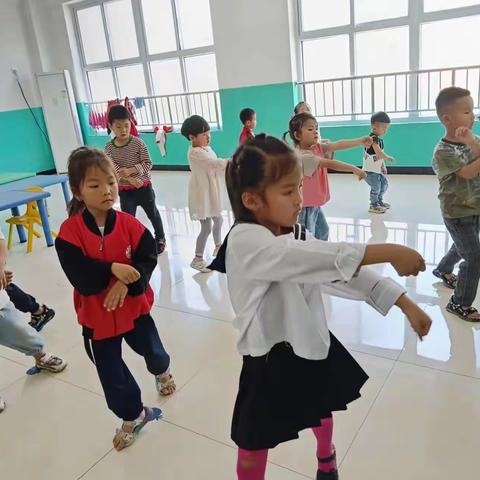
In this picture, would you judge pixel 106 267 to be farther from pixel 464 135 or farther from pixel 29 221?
pixel 29 221

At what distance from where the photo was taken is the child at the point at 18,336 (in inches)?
74.9

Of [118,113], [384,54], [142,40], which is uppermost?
[142,40]

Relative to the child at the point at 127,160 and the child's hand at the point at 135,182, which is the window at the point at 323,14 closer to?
the child at the point at 127,160

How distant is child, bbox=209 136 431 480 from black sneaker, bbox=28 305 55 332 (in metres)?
1.82

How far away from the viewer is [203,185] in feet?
10.4

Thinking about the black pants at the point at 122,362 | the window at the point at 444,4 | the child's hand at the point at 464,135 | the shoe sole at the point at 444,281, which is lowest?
the shoe sole at the point at 444,281

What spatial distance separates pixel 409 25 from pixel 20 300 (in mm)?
Answer: 5318

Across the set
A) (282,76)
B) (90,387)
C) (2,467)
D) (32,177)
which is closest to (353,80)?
(282,76)

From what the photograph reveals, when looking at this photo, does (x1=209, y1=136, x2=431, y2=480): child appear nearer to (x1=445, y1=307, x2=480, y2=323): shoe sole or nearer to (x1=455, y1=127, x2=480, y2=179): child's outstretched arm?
(x1=455, y1=127, x2=480, y2=179): child's outstretched arm

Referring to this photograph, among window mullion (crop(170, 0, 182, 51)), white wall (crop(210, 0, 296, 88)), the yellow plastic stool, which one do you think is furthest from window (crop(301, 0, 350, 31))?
the yellow plastic stool

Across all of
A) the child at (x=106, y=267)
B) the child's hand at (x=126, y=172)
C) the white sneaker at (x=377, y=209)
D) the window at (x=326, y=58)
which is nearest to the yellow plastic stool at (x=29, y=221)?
the child's hand at (x=126, y=172)

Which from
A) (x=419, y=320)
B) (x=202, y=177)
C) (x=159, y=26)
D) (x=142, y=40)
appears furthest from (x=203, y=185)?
(x=142, y=40)

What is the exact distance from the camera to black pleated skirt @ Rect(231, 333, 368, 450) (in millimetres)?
1061

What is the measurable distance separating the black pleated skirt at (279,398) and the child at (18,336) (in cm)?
119
